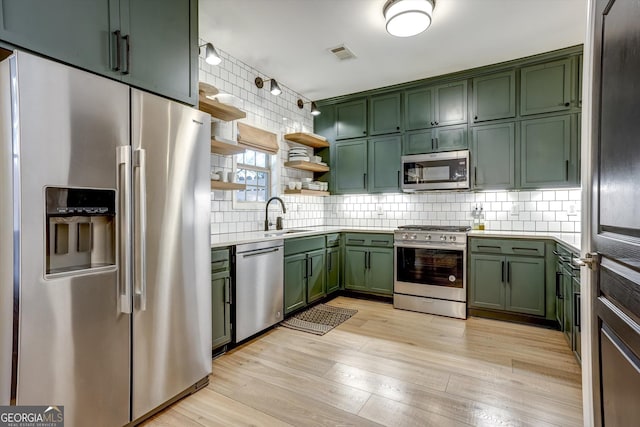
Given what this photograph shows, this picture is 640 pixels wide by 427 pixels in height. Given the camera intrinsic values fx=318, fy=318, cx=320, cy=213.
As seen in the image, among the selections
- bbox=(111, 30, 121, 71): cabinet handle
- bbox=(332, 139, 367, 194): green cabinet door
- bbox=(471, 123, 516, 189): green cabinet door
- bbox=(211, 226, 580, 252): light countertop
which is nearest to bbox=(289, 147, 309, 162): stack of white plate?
bbox=(332, 139, 367, 194): green cabinet door

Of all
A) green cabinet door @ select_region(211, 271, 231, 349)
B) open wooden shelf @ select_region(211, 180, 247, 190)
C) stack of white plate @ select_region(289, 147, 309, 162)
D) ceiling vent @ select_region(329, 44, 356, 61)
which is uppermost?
ceiling vent @ select_region(329, 44, 356, 61)

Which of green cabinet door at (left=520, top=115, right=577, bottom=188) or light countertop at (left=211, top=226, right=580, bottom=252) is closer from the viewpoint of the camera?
light countertop at (left=211, top=226, right=580, bottom=252)

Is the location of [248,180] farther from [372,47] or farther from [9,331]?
[9,331]

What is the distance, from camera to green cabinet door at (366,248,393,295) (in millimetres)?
3839

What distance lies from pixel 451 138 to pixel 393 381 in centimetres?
285

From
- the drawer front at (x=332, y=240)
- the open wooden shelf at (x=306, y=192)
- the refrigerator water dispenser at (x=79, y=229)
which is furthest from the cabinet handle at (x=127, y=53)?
the drawer front at (x=332, y=240)

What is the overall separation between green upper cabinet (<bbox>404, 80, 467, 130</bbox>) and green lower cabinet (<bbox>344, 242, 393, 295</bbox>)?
65.4 inches

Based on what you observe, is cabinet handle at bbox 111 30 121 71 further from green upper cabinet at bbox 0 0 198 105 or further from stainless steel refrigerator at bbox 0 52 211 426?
stainless steel refrigerator at bbox 0 52 211 426

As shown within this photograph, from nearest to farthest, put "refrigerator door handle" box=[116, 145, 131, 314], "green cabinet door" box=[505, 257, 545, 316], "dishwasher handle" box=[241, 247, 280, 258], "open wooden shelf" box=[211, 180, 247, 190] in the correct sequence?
"refrigerator door handle" box=[116, 145, 131, 314] → "dishwasher handle" box=[241, 247, 280, 258] → "open wooden shelf" box=[211, 180, 247, 190] → "green cabinet door" box=[505, 257, 545, 316]

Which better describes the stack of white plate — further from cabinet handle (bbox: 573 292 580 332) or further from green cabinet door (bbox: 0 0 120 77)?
cabinet handle (bbox: 573 292 580 332)

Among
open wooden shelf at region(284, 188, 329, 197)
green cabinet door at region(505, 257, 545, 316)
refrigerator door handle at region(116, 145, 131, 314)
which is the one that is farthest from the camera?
open wooden shelf at region(284, 188, 329, 197)

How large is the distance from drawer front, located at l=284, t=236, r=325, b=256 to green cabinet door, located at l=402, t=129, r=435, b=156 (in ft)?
5.25

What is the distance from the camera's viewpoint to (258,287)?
2.81 m

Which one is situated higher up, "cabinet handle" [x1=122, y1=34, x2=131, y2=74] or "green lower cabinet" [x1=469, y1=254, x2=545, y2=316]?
"cabinet handle" [x1=122, y1=34, x2=131, y2=74]
